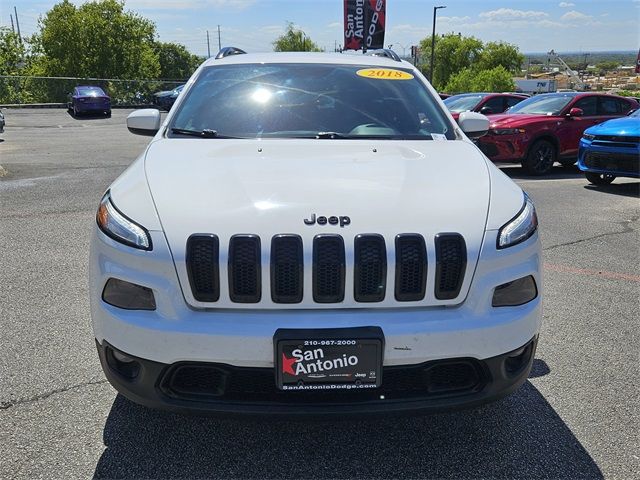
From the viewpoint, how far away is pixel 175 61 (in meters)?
104

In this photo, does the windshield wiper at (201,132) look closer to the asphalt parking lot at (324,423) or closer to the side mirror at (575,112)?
the asphalt parking lot at (324,423)

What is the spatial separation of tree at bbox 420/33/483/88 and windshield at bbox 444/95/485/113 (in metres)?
73.2

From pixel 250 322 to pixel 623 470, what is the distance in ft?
5.54

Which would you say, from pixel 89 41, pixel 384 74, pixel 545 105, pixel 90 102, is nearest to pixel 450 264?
pixel 384 74

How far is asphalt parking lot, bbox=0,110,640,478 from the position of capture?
2.51 metres

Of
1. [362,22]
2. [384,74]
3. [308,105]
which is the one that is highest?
[362,22]

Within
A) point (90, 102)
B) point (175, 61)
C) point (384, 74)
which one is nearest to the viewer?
point (384, 74)

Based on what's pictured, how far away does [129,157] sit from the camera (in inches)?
531

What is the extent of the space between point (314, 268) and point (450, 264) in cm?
52

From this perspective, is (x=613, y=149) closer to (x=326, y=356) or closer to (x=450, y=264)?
(x=450, y=264)

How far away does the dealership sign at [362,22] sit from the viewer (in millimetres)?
30438

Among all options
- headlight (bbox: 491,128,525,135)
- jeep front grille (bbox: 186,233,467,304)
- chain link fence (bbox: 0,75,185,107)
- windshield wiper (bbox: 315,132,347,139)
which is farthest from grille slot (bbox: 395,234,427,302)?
chain link fence (bbox: 0,75,185,107)

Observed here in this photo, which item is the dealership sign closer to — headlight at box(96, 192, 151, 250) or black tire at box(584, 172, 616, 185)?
black tire at box(584, 172, 616, 185)

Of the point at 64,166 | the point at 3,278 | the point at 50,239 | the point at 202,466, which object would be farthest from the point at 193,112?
the point at 64,166
